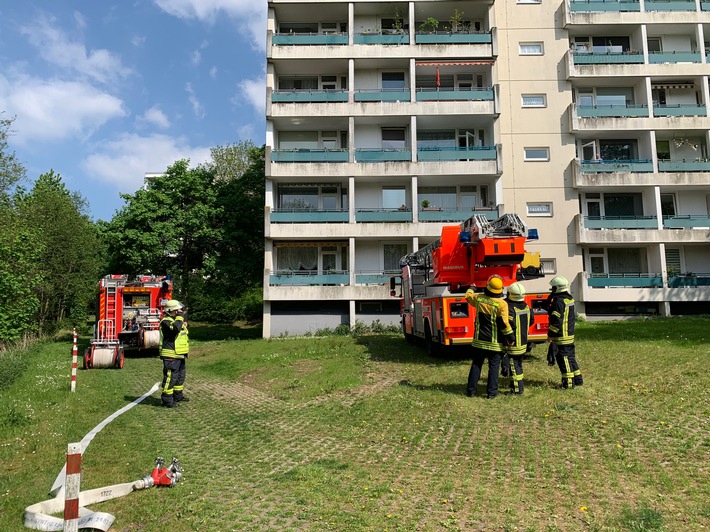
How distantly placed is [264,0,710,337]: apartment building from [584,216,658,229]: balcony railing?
69 millimetres

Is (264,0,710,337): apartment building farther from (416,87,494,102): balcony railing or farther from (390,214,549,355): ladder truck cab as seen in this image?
(390,214,549,355): ladder truck cab

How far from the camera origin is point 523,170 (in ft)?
94.9

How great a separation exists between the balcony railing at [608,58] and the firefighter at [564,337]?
943 inches

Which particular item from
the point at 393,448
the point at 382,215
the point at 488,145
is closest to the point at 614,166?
the point at 488,145

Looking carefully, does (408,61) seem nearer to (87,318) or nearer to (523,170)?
(523,170)

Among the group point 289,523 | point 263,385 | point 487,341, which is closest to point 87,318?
point 263,385

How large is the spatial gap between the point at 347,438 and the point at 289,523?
115 inches

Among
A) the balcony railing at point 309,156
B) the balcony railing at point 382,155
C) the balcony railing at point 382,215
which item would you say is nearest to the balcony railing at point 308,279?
the balcony railing at point 382,215

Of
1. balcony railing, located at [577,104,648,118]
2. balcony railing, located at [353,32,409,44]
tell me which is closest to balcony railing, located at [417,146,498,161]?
balcony railing, located at [577,104,648,118]

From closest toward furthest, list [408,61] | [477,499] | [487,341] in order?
[477,499] < [487,341] < [408,61]

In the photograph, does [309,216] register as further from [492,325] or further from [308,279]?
[492,325]

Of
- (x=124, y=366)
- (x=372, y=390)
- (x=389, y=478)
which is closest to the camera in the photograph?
(x=389, y=478)

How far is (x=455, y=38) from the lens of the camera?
28.6 meters

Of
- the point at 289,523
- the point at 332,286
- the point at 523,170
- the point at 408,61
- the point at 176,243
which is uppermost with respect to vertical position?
the point at 408,61
